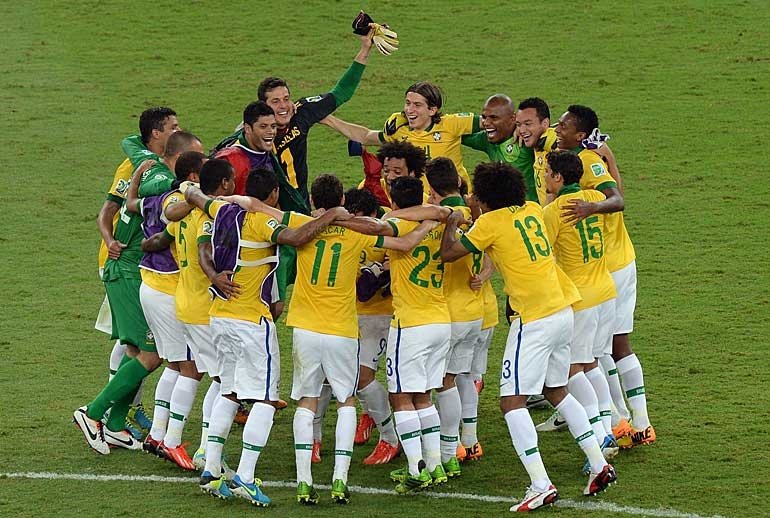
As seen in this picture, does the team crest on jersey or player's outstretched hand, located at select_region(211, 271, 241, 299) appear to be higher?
the team crest on jersey

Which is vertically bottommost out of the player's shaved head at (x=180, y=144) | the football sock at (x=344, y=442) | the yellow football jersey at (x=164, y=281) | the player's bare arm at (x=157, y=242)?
the football sock at (x=344, y=442)

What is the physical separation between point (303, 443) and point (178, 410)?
1113 mm

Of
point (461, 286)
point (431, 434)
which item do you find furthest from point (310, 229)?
point (431, 434)

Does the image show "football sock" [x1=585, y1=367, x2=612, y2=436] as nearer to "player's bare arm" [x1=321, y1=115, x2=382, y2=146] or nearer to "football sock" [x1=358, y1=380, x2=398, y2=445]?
"football sock" [x1=358, y1=380, x2=398, y2=445]

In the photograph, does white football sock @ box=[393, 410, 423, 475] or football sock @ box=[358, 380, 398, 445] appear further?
football sock @ box=[358, 380, 398, 445]

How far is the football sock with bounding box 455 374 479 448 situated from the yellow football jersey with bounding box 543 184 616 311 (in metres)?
0.95

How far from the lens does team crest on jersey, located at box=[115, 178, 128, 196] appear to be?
938cm

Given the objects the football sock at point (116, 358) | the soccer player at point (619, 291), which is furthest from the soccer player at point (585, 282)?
the football sock at point (116, 358)

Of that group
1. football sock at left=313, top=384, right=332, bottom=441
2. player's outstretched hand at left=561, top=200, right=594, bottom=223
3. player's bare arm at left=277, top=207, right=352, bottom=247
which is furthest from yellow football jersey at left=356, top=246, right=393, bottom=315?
player's outstretched hand at left=561, top=200, right=594, bottom=223

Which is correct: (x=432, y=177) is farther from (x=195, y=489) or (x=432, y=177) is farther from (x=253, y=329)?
(x=195, y=489)

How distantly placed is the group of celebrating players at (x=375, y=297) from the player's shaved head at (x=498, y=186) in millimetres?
10

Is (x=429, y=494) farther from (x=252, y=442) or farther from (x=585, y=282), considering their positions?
(x=585, y=282)

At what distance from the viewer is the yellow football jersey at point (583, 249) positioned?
852 centimetres

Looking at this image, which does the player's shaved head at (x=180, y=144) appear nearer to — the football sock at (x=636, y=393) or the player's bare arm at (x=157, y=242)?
the player's bare arm at (x=157, y=242)
